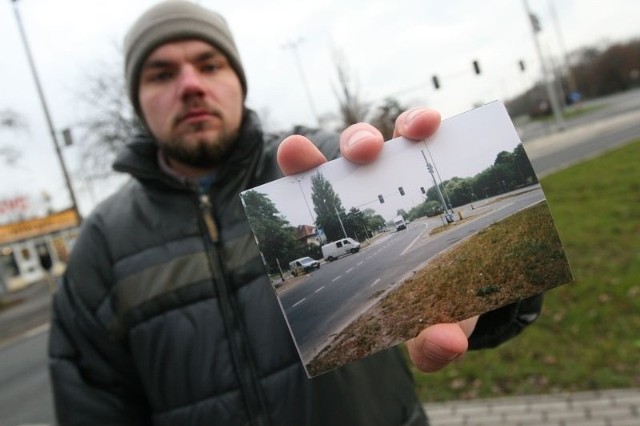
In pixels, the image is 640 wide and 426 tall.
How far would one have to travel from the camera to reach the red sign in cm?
3419

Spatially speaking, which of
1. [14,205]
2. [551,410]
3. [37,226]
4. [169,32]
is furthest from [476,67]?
[37,226]

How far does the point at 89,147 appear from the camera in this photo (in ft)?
66.4

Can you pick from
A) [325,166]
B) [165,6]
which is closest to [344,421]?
[325,166]

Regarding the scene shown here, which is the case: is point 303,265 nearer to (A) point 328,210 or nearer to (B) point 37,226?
(A) point 328,210

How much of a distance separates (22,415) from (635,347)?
24.9 ft

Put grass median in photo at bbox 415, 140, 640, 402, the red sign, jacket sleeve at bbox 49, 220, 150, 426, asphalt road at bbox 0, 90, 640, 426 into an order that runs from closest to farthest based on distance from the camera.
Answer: jacket sleeve at bbox 49, 220, 150, 426, grass median in photo at bbox 415, 140, 640, 402, asphalt road at bbox 0, 90, 640, 426, the red sign

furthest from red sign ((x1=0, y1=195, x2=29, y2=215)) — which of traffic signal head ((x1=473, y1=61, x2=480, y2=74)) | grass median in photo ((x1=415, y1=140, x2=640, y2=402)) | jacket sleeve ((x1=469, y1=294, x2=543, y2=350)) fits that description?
jacket sleeve ((x1=469, y1=294, x2=543, y2=350))

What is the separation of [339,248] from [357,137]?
0.78 ft

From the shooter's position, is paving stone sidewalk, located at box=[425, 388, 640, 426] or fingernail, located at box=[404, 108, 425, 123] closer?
fingernail, located at box=[404, 108, 425, 123]

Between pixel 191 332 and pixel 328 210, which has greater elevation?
pixel 328 210

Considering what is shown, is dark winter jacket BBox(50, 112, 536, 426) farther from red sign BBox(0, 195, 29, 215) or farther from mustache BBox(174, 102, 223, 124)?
red sign BBox(0, 195, 29, 215)

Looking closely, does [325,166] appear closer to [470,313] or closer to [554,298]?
[470,313]

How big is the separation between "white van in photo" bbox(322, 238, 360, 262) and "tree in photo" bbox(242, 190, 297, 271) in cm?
7

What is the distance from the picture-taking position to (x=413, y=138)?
3.38 ft
